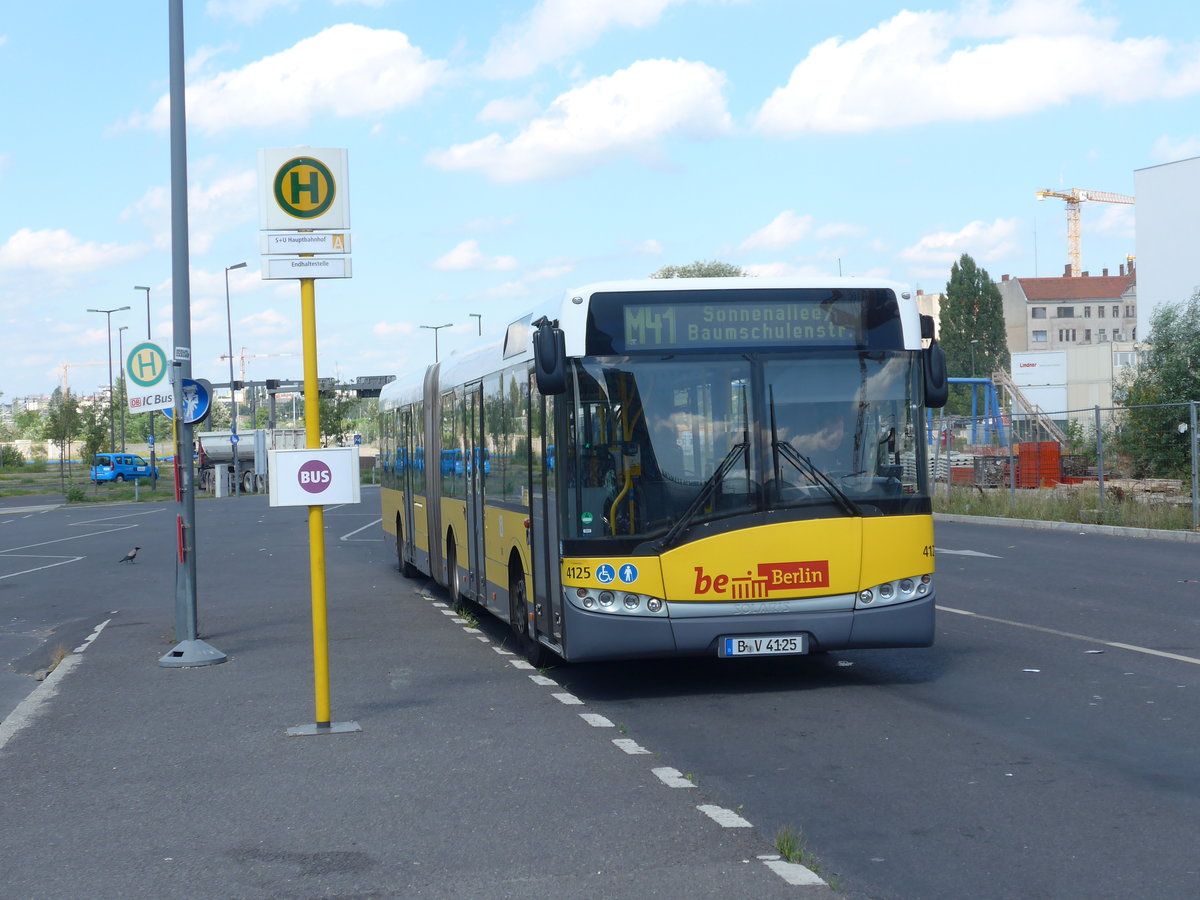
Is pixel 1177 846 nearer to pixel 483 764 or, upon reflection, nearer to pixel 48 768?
pixel 483 764

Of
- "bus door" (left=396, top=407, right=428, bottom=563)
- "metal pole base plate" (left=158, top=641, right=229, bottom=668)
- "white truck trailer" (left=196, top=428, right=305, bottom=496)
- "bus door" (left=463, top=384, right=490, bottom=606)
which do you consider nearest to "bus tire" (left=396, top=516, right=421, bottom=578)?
"bus door" (left=396, top=407, right=428, bottom=563)

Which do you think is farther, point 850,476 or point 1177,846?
point 850,476

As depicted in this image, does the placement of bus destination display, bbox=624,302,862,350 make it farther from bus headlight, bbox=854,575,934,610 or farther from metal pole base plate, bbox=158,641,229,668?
metal pole base plate, bbox=158,641,229,668

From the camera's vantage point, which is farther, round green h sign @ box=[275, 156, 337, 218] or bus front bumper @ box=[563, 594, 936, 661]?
bus front bumper @ box=[563, 594, 936, 661]

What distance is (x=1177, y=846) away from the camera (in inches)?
230

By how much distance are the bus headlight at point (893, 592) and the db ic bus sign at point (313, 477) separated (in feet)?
11.9

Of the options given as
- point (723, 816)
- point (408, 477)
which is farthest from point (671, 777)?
point (408, 477)

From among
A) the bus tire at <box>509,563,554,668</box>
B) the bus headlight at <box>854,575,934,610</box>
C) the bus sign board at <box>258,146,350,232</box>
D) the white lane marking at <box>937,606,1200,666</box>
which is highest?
the bus sign board at <box>258,146,350,232</box>

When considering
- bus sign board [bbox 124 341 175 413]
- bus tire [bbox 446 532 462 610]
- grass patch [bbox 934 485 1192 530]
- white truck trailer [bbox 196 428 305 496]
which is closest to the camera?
bus sign board [bbox 124 341 175 413]

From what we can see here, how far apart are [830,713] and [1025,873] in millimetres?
3680

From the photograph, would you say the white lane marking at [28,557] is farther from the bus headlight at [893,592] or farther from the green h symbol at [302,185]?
the bus headlight at [893,592]

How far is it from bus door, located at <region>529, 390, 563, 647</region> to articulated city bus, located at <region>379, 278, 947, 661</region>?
45mm

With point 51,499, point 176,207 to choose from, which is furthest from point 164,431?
point 176,207

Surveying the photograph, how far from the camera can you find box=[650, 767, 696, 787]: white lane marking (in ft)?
23.3
